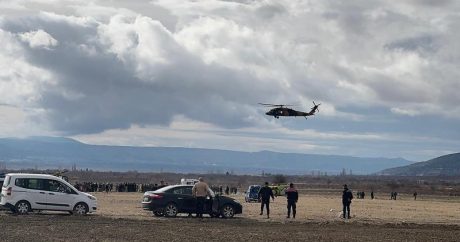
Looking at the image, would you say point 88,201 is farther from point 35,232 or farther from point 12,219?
point 35,232

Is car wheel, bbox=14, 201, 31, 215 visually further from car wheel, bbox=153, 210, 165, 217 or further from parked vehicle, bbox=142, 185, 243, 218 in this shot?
car wheel, bbox=153, 210, 165, 217

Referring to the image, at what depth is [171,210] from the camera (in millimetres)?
34750

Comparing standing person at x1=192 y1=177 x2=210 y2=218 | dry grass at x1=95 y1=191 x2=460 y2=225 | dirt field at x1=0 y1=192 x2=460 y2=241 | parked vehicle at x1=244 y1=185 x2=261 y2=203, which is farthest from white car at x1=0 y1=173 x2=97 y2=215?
parked vehicle at x1=244 y1=185 x2=261 y2=203

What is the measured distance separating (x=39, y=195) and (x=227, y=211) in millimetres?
7856

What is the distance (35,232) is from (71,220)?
5.78 metres

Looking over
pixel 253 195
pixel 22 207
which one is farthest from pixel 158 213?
Answer: pixel 253 195

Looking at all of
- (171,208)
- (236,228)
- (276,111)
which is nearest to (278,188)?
(276,111)

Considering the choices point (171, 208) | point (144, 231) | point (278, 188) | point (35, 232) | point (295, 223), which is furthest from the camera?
point (278, 188)

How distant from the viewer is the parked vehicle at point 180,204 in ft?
114

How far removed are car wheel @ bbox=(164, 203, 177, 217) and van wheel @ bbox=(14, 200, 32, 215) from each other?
563 centimetres

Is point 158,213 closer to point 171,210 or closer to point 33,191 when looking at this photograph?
point 171,210

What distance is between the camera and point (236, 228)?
28375mm

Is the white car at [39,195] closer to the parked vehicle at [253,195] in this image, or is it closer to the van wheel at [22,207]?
the van wheel at [22,207]

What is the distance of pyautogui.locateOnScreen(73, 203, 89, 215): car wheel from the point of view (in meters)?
33.6
